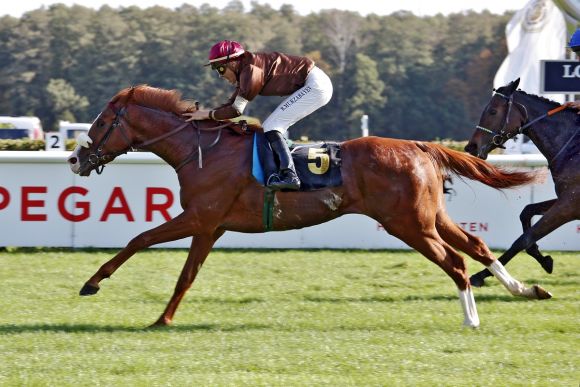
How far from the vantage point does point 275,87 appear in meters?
7.57

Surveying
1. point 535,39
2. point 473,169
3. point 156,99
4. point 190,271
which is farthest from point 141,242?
point 535,39

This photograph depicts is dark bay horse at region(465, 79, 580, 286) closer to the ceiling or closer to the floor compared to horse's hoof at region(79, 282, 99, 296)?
closer to the ceiling

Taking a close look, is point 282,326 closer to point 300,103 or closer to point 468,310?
point 468,310

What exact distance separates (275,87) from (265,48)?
77742 millimetres

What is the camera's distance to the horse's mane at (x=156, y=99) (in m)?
7.84

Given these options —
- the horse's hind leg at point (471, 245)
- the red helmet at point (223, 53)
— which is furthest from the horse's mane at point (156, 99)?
the horse's hind leg at point (471, 245)

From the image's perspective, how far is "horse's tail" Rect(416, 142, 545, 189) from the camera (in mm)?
7762

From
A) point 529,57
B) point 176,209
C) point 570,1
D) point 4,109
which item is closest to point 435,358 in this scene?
point 176,209

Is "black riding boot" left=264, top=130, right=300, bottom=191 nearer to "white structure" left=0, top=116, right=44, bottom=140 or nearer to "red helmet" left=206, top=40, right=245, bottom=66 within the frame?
"red helmet" left=206, top=40, right=245, bottom=66

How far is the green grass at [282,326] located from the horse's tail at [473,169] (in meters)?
0.96

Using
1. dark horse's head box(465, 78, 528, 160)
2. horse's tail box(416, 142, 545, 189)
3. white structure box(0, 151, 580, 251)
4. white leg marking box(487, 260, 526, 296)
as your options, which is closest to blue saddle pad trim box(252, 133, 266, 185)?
horse's tail box(416, 142, 545, 189)

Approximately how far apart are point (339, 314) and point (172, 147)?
5.67 ft

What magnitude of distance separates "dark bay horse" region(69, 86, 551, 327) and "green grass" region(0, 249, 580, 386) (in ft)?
1.41

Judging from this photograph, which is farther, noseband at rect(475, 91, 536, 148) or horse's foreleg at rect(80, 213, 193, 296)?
noseband at rect(475, 91, 536, 148)
